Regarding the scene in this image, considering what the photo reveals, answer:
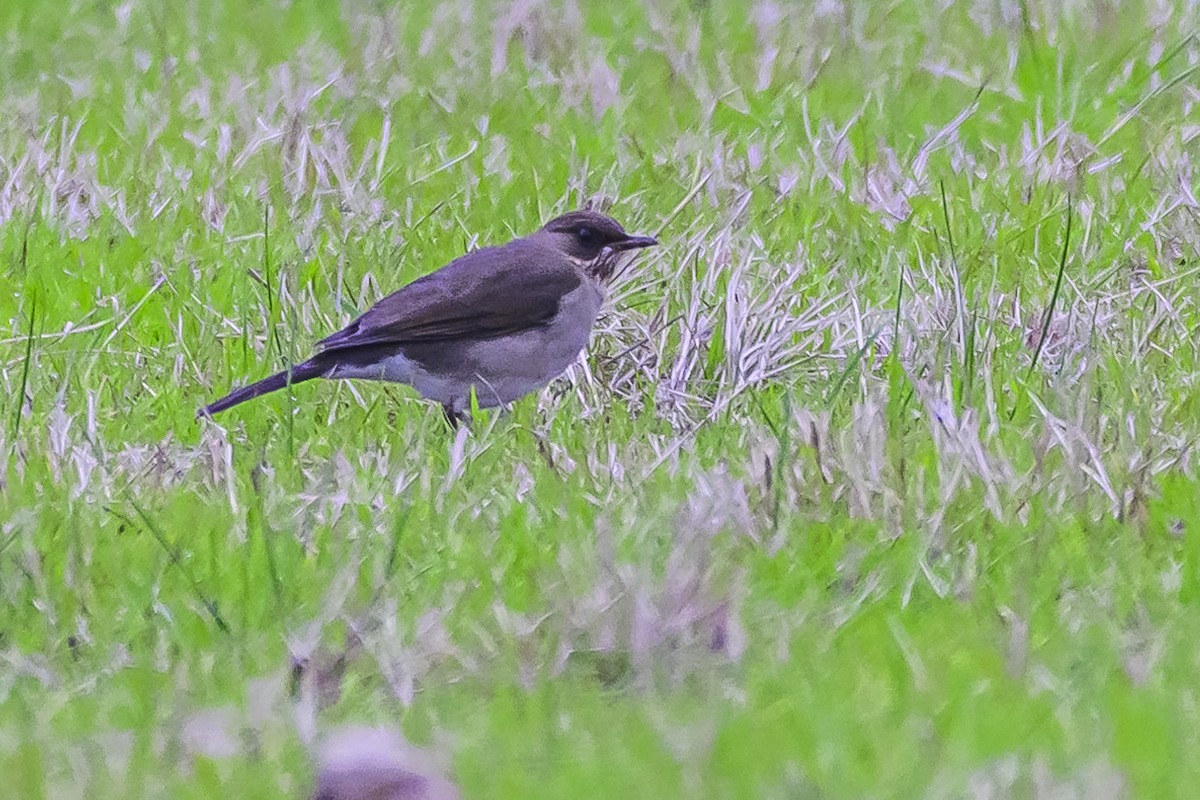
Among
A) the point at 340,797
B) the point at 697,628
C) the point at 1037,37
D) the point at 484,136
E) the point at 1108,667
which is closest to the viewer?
the point at 340,797

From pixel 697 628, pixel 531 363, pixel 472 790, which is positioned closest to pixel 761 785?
pixel 472 790

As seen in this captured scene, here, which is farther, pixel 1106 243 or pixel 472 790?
pixel 1106 243

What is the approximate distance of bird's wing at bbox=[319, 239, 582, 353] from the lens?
235 inches

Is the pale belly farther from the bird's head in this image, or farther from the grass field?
the bird's head

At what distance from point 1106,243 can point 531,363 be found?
1.83m

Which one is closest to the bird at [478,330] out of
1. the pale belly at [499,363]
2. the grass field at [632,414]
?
the pale belly at [499,363]

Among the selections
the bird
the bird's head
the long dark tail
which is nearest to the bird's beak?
the bird's head

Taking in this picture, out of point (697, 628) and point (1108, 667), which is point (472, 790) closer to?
point (697, 628)

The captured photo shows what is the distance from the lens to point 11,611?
3764mm

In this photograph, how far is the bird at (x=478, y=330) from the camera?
5.80 metres

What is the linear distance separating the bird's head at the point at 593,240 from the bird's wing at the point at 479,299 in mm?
148

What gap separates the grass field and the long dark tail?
0.09 m

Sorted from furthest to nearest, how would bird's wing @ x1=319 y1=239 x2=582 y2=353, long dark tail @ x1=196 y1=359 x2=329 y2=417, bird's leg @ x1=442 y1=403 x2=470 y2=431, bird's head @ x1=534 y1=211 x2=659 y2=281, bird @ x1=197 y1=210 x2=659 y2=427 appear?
bird's head @ x1=534 y1=211 x2=659 y2=281 → bird's wing @ x1=319 y1=239 x2=582 y2=353 → bird @ x1=197 y1=210 x2=659 y2=427 → bird's leg @ x1=442 y1=403 x2=470 y2=431 → long dark tail @ x1=196 y1=359 x2=329 y2=417

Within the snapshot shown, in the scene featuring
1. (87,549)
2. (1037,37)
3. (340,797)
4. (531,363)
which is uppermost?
(340,797)
